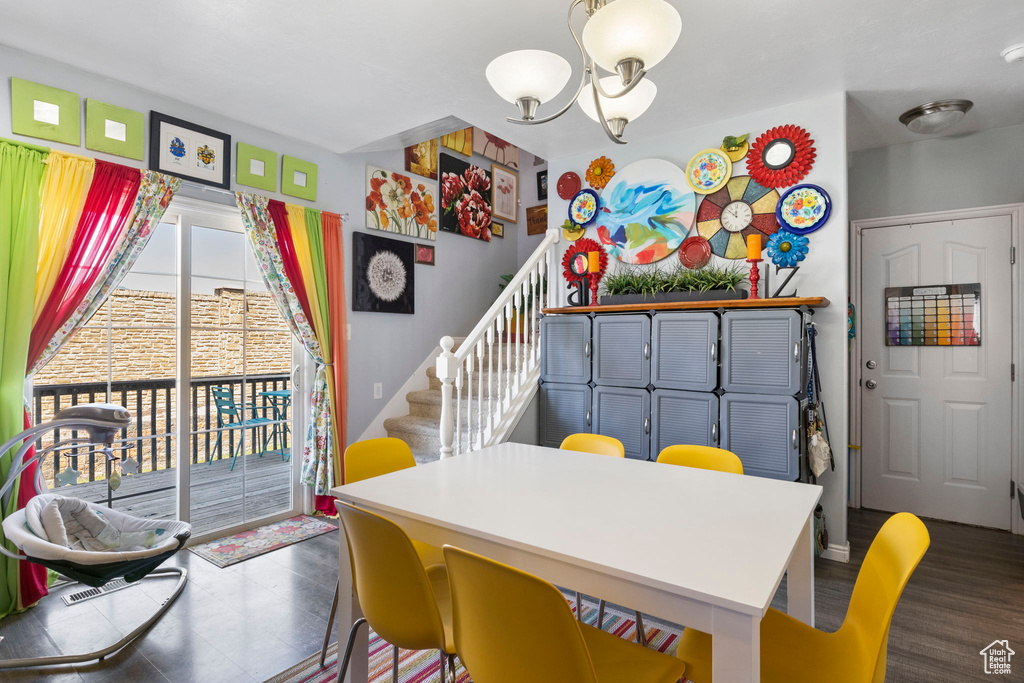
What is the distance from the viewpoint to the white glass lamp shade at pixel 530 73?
1.62 metres

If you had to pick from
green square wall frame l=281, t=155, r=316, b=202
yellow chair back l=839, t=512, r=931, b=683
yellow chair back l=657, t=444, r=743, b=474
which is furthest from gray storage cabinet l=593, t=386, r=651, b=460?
green square wall frame l=281, t=155, r=316, b=202

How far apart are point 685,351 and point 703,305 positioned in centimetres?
27

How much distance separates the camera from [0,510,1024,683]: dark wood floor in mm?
1967

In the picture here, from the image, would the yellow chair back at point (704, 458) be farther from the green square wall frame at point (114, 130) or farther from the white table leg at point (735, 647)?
the green square wall frame at point (114, 130)

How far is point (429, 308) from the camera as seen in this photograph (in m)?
4.49

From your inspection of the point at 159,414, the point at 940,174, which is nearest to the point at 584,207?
the point at 940,174

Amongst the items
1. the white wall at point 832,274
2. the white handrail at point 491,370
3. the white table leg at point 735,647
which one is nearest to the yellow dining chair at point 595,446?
the white handrail at point 491,370

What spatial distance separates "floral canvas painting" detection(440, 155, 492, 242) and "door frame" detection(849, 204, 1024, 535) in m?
3.02

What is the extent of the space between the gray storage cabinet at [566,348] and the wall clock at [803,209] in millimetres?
1288

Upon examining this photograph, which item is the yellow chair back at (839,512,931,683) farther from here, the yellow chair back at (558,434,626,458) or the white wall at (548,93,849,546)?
the white wall at (548,93,849,546)

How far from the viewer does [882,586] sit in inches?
46.3

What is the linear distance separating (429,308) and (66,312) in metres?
2.43

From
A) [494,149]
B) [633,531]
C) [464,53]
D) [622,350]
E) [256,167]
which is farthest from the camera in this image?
[494,149]

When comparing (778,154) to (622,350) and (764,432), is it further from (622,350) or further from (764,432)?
(764,432)
